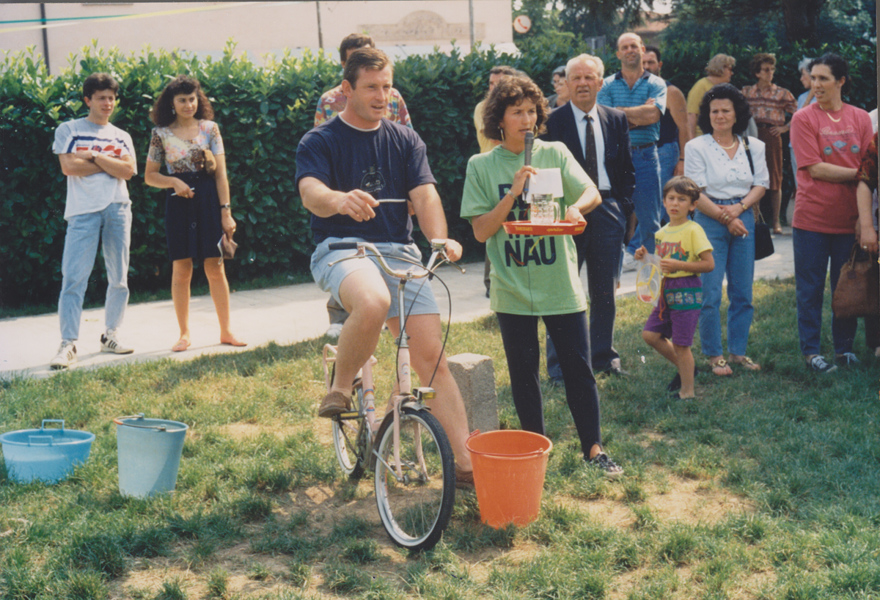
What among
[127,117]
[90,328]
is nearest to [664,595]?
[90,328]

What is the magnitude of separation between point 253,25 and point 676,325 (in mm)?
28772

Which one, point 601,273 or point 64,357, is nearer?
point 601,273

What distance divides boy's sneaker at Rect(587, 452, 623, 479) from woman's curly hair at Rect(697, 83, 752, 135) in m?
2.87

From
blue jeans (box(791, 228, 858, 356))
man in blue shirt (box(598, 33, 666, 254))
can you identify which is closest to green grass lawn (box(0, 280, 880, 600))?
blue jeans (box(791, 228, 858, 356))

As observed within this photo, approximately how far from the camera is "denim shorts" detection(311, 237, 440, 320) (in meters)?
4.08

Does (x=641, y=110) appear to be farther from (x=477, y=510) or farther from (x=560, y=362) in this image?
(x=477, y=510)

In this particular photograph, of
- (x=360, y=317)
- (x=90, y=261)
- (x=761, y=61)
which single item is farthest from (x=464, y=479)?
(x=761, y=61)

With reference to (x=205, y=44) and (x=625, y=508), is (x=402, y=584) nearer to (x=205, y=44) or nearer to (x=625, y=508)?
(x=625, y=508)

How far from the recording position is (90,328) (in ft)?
27.1

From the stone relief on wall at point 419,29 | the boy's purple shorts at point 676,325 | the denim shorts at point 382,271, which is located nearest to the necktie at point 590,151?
the boy's purple shorts at point 676,325

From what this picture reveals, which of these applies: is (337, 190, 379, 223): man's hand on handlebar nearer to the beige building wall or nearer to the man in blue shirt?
the man in blue shirt

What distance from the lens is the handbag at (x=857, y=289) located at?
→ 20.2 ft

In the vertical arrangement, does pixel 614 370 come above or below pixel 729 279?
below

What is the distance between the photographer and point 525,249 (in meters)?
4.53
